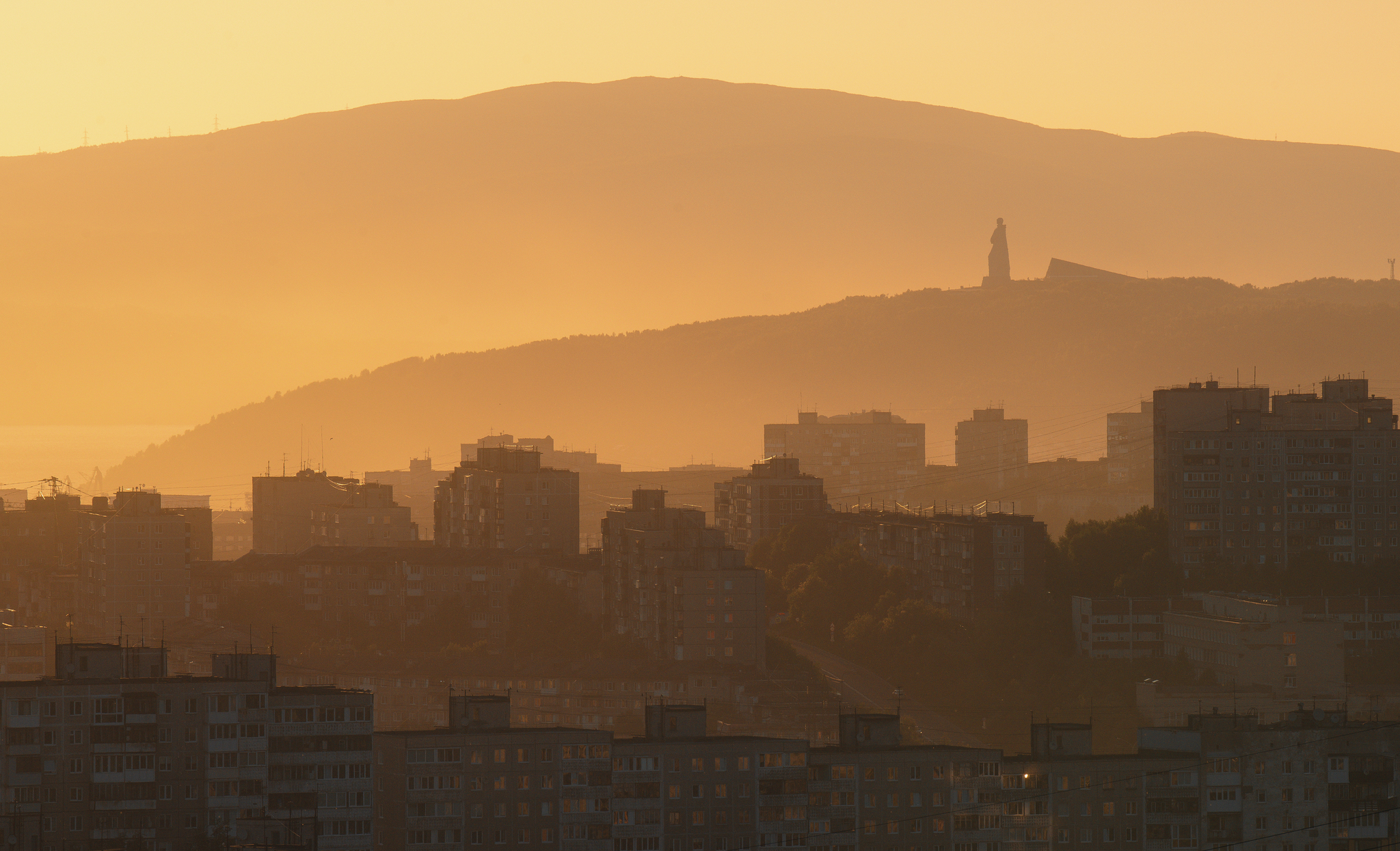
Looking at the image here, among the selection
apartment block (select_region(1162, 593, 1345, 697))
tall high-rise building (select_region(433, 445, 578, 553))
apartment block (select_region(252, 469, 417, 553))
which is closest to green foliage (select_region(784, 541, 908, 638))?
tall high-rise building (select_region(433, 445, 578, 553))

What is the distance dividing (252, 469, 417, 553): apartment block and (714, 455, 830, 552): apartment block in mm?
13623

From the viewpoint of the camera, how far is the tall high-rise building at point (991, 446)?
464 feet

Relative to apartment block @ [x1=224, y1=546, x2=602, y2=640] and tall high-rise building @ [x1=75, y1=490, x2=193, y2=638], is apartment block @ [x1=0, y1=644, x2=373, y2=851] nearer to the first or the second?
apartment block @ [x1=224, y1=546, x2=602, y2=640]

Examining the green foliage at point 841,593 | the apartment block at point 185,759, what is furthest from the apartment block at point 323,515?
the apartment block at point 185,759

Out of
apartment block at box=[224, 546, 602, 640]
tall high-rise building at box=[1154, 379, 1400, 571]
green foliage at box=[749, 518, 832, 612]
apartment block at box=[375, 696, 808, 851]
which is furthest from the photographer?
green foliage at box=[749, 518, 832, 612]

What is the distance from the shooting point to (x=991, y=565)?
253 feet

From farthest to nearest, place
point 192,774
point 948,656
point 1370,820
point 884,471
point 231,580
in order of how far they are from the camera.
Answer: point 884,471 → point 231,580 → point 948,656 → point 1370,820 → point 192,774

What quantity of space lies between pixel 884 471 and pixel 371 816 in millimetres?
106263

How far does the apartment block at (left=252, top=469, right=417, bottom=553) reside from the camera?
97688 mm

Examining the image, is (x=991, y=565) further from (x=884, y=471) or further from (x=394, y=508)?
(x=884, y=471)

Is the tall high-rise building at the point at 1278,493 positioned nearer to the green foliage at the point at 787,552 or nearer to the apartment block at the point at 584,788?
the green foliage at the point at 787,552

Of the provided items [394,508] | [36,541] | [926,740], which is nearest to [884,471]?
[394,508]

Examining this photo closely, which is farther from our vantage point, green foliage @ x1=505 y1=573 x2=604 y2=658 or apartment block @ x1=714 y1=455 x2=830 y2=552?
apartment block @ x1=714 y1=455 x2=830 y2=552

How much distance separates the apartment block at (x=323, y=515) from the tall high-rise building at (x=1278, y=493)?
107 ft
